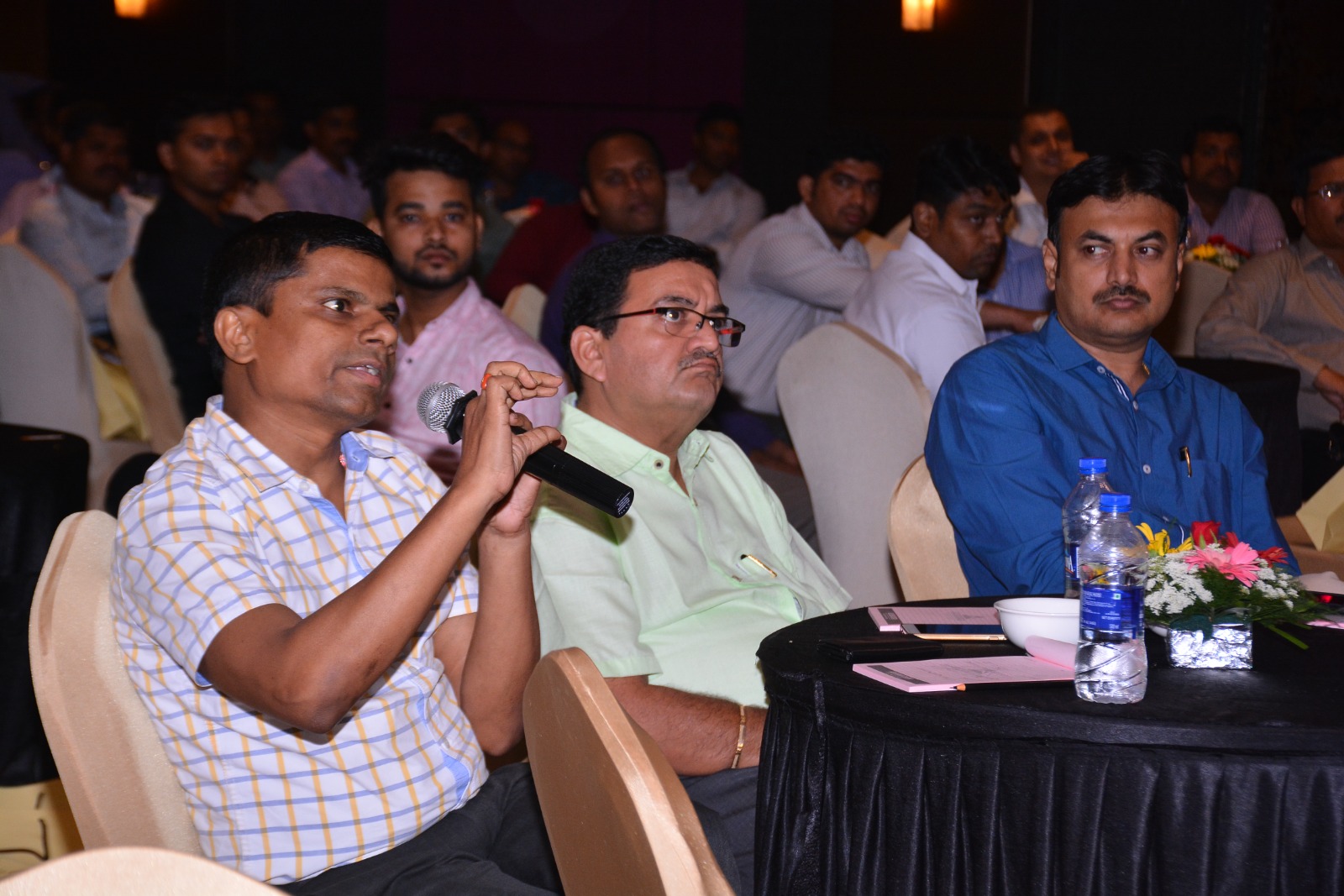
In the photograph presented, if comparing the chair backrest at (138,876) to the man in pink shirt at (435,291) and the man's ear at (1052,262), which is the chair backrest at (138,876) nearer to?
the man's ear at (1052,262)

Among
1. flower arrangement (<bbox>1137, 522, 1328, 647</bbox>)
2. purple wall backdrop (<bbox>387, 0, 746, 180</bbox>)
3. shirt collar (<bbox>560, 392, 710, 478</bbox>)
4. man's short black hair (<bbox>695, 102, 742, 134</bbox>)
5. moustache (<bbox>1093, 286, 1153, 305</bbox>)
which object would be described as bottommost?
flower arrangement (<bbox>1137, 522, 1328, 647</bbox>)

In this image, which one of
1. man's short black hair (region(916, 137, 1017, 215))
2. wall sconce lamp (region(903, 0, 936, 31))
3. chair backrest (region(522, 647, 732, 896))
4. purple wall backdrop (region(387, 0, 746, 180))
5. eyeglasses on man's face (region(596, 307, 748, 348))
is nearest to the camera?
chair backrest (region(522, 647, 732, 896))

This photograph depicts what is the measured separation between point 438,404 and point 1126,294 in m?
1.38

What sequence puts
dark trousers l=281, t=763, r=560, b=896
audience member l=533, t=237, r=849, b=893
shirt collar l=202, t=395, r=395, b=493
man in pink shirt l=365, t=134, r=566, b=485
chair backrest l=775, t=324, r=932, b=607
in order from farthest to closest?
1. man in pink shirt l=365, t=134, r=566, b=485
2. chair backrest l=775, t=324, r=932, b=607
3. audience member l=533, t=237, r=849, b=893
4. shirt collar l=202, t=395, r=395, b=493
5. dark trousers l=281, t=763, r=560, b=896

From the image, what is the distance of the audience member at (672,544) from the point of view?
1911mm

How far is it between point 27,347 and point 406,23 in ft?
20.3

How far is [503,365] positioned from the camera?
1.61m

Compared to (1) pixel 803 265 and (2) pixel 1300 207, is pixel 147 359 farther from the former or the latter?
(2) pixel 1300 207

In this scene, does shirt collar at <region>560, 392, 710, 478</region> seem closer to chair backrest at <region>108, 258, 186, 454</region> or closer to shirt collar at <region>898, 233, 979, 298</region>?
shirt collar at <region>898, 233, 979, 298</region>

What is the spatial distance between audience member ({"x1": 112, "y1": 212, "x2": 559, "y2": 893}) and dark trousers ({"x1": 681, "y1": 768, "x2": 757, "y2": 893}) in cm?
27

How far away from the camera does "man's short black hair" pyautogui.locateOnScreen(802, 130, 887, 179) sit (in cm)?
493

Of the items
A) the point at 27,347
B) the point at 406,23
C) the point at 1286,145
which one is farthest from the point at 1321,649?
the point at 406,23

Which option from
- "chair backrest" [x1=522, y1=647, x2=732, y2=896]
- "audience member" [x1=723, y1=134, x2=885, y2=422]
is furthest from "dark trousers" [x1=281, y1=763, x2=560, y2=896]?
"audience member" [x1=723, y1=134, x2=885, y2=422]

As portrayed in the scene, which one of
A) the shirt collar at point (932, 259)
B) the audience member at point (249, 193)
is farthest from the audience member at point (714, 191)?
the shirt collar at point (932, 259)
